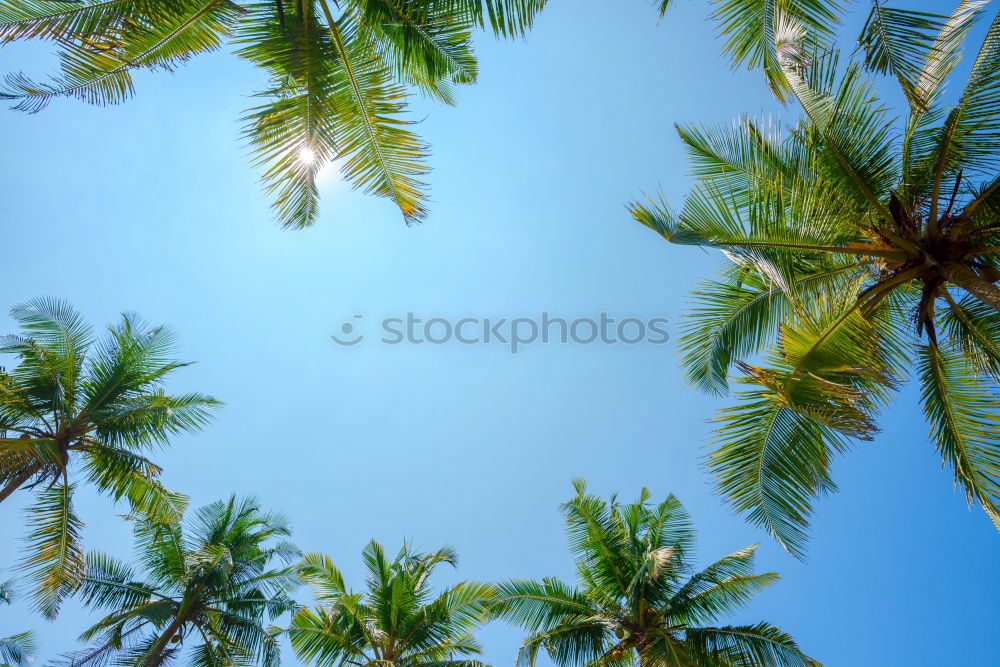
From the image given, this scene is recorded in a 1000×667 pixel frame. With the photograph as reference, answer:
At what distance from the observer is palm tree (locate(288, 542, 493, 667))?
11.2 m

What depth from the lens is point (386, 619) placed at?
1179cm

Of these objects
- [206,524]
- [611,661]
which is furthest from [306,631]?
[611,661]

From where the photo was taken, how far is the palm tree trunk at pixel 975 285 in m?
5.49

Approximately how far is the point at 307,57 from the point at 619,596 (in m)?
11.1

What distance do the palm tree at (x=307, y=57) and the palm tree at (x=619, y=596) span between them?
27.9 ft

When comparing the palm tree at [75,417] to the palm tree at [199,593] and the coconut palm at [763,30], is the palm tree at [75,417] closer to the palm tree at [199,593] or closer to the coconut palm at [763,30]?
the palm tree at [199,593]

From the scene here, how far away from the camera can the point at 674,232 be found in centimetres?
621

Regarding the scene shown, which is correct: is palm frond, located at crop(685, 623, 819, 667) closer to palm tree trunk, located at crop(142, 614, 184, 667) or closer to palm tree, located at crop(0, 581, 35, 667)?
palm tree trunk, located at crop(142, 614, 184, 667)

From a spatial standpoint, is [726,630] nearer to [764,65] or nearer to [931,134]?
[931,134]

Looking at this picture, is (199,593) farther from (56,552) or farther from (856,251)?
(856,251)

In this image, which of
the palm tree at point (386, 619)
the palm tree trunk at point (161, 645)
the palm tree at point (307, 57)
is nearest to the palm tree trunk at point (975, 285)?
the palm tree at point (307, 57)

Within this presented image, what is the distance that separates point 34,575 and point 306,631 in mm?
4727

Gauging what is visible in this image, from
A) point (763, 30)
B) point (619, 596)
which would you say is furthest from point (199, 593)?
point (763, 30)

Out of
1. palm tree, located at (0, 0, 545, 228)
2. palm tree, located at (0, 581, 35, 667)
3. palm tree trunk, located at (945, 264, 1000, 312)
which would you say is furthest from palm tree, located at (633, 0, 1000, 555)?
palm tree, located at (0, 581, 35, 667)
